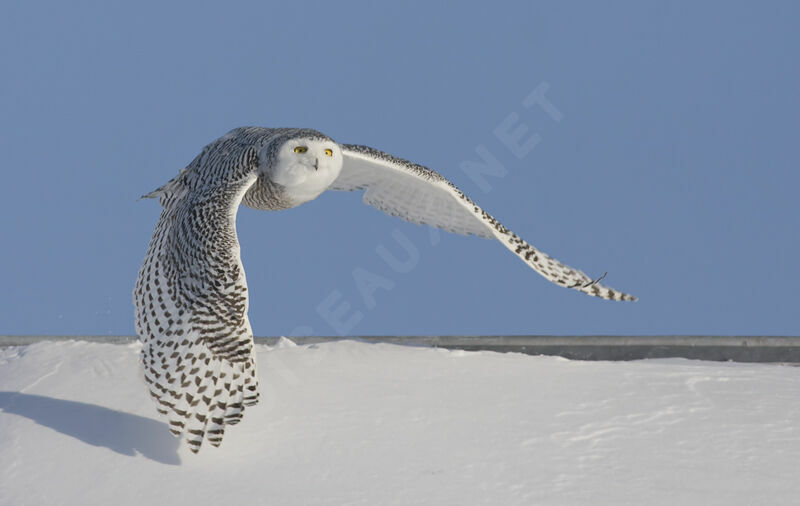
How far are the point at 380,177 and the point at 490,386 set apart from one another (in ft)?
2.97

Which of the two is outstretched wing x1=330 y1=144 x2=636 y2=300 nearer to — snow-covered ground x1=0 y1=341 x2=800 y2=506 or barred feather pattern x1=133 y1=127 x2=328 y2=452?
snow-covered ground x1=0 y1=341 x2=800 y2=506

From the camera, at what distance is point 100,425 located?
306 centimetres

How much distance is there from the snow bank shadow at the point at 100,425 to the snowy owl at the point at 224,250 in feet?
0.43

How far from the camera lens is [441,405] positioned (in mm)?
3336

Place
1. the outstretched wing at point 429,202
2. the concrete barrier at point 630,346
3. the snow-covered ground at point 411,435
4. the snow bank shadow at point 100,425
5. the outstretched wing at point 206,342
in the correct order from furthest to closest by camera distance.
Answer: the concrete barrier at point 630,346 → the outstretched wing at point 429,202 → the snow bank shadow at point 100,425 → the snow-covered ground at point 411,435 → the outstretched wing at point 206,342

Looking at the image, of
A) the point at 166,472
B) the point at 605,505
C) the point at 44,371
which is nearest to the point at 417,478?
the point at 605,505

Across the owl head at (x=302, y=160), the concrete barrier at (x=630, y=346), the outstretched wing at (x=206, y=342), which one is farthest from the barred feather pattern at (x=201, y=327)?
the concrete barrier at (x=630, y=346)

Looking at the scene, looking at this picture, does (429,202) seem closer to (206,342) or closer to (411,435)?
(411,435)

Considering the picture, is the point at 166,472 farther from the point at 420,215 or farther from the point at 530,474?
the point at 420,215

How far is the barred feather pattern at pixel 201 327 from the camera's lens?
2576 millimetres

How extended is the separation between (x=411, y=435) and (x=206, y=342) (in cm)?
83

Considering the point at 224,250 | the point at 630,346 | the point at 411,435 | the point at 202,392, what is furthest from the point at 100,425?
the point at 630,346

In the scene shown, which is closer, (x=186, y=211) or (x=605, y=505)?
(x=605, y=505)

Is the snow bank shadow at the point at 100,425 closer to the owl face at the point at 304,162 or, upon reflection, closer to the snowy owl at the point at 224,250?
the snowy owl at the point at 224,250
